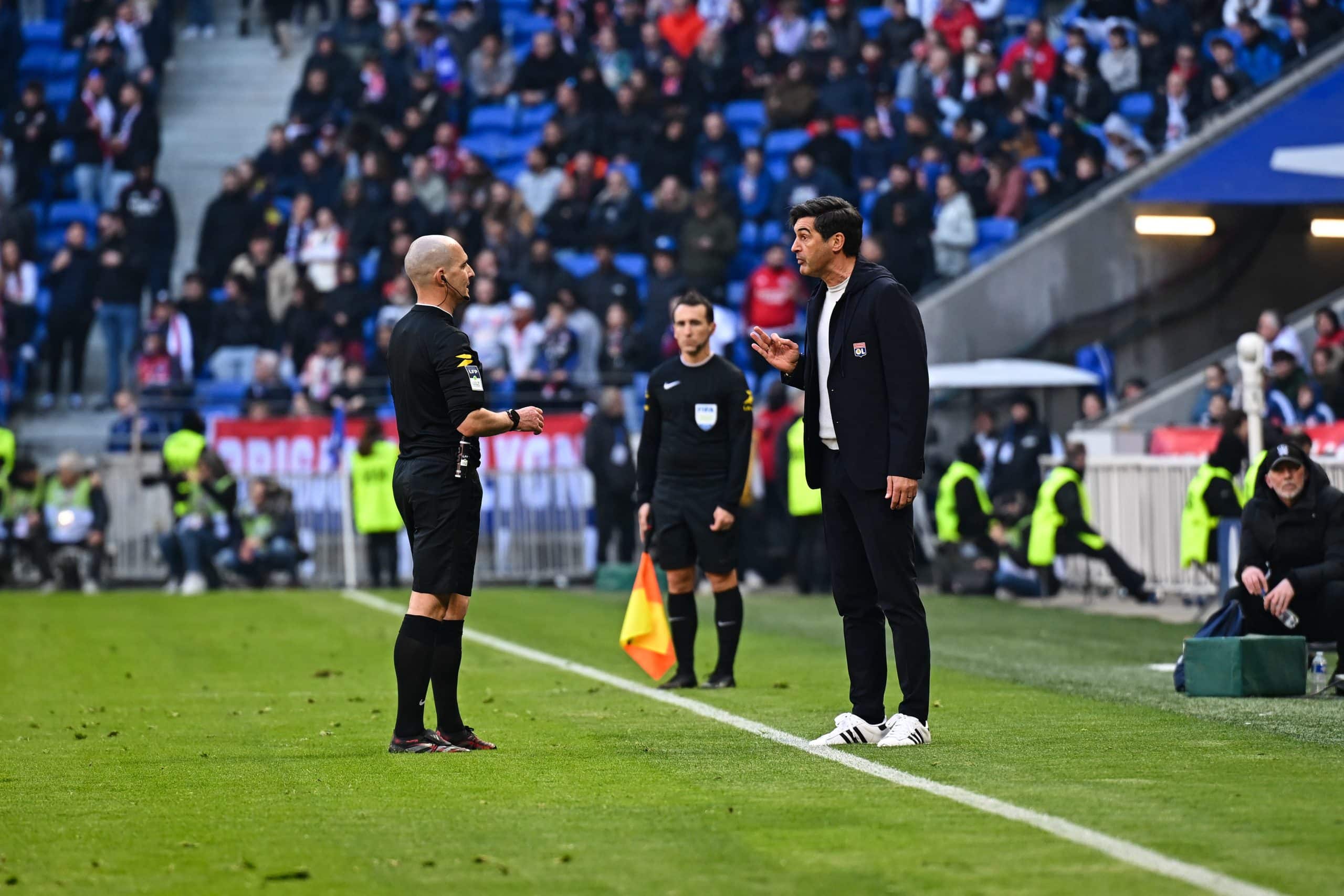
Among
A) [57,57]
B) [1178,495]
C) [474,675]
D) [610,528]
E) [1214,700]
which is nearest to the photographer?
[1214,700]

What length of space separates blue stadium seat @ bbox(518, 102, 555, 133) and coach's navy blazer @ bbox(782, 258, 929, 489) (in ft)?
75.2

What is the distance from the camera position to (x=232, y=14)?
118 feet

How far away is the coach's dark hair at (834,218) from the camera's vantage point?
29.6 ft

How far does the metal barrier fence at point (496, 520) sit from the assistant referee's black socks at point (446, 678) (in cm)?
1504

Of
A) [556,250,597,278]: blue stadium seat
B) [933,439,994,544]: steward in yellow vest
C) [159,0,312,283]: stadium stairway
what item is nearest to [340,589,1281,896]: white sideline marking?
[933,439,994,544]: steward in yellow vest

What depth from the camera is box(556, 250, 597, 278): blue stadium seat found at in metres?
28.4

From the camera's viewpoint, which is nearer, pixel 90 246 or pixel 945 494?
pixel 945 494

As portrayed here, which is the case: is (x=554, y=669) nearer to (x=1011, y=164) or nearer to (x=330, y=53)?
(x=1011, y=164)

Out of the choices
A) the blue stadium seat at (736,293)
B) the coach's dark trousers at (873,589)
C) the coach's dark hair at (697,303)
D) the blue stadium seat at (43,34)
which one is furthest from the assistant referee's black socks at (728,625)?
the blue stadium seat at (43,34)

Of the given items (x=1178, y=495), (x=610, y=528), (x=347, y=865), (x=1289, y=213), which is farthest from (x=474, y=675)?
(x=1289, y=213)

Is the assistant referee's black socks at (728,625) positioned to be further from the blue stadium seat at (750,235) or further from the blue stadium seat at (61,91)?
the blue stadium seat at (61,91)

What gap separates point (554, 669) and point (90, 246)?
58.8 ft

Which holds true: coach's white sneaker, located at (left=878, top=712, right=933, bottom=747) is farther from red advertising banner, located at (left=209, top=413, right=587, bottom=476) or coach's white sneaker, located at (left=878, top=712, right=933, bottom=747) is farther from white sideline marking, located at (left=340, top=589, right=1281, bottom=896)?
red advertising banner, located at (left=209, top=413, right=587, bottom=476)

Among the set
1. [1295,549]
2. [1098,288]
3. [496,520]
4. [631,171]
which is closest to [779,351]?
[1295,549]
